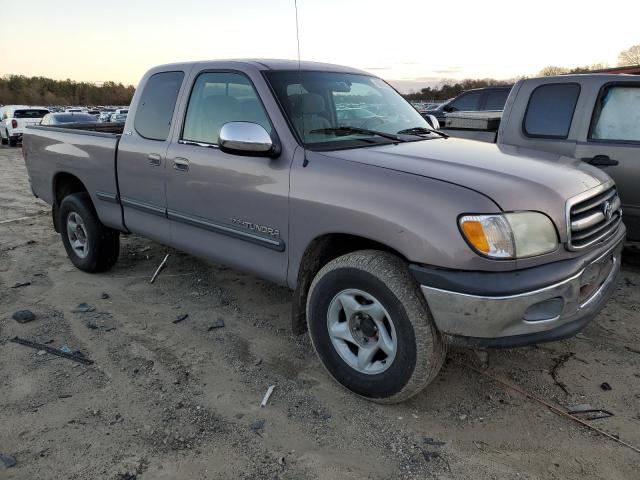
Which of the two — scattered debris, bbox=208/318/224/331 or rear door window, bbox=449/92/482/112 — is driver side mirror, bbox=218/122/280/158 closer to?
scattered debris, bbox=208/318/224/331

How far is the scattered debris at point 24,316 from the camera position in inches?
156

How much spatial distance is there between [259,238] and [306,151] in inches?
25.4

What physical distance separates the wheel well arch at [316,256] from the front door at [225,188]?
161 millimetres

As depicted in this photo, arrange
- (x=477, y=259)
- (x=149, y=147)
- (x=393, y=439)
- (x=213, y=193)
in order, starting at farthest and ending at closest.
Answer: (x=149, y=147) < (x=213, y=193) < (x=393, y=439) < (x=477, y=259)

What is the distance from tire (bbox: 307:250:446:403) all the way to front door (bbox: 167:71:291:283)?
1.45 feet

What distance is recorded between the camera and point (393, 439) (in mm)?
2590

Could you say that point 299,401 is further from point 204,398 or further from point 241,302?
point 241,302

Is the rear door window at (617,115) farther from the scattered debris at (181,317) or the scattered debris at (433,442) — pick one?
the scattered debris at (181,317)

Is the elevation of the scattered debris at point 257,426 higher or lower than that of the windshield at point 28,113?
lower

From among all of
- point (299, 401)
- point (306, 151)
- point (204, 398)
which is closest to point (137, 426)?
point (204, 398)

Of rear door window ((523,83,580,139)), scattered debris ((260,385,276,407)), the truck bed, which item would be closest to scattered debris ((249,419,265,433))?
scattered debris ((260,385,276,407))

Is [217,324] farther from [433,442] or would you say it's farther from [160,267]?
[433,442]

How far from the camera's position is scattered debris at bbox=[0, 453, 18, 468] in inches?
94.8

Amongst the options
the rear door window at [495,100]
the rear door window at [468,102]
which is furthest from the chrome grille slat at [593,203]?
the rear door window at [468,102]
